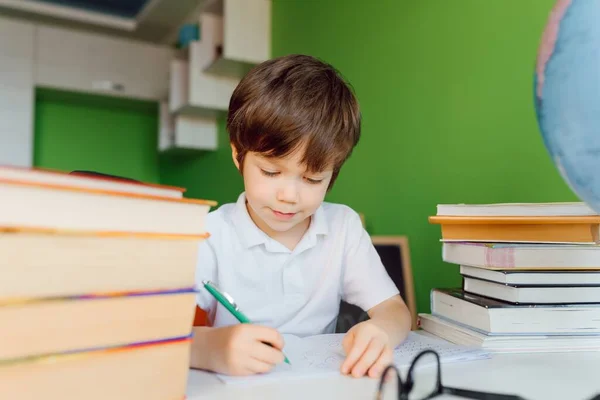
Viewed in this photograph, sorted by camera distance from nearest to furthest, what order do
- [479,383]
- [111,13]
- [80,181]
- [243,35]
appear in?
[80,181] < [479,383] < [243,35] < [111,13]

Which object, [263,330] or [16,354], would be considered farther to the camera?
[263,330]

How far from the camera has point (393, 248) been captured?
1.20 metres

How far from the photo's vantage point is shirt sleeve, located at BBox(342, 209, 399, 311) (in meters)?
0.85

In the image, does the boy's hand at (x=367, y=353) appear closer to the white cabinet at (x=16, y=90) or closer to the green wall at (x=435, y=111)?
the green wall at (x=435, y=111)

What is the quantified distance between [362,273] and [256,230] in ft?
0.62

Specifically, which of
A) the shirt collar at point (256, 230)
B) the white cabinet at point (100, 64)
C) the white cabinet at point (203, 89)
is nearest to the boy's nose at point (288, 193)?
the shirt collar at point (256, 230)

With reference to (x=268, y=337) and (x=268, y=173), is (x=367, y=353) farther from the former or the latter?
(x=268, y=173)

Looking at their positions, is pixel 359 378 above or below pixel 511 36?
below

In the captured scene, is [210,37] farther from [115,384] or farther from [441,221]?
[115,384]

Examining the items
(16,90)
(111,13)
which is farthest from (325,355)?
(111,13)

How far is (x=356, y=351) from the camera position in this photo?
55cm

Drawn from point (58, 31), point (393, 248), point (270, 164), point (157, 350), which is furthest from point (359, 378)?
point (58, 31)

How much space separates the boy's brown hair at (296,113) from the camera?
0.72m

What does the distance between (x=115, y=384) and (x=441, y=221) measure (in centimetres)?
52
